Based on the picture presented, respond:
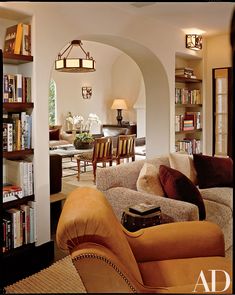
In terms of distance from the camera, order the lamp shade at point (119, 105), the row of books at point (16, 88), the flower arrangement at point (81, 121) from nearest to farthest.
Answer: the row of books at point (16, 88), the flower arrangement at point (81, 121), the lamp shade at point (119, 105)

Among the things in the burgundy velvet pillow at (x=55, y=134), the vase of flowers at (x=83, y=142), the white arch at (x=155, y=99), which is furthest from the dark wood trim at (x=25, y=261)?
the burgundy velvet pillow at (x=55, y=134)

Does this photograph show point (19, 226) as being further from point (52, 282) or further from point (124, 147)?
point (124, 147)

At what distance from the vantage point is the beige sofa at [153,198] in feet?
8.77

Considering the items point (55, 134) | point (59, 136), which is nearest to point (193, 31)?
point (55, 134)

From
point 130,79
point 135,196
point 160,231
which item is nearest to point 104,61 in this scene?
point 130,79

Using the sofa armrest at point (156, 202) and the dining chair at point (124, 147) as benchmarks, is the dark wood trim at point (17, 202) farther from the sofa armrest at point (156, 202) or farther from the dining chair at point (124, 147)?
the dining chair at point (124, 147)

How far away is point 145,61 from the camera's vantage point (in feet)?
15.5

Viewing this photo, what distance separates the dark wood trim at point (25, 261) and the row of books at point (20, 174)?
1.65 feet

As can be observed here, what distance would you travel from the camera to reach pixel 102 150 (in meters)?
6.81

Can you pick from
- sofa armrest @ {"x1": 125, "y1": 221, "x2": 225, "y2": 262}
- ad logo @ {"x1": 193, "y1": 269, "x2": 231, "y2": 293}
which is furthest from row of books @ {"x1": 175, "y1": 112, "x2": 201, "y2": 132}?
ad logo @ {"x1": 193, "y1": 269, "x2": 231, "y2": 293}

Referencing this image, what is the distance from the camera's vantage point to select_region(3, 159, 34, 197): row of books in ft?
9.68

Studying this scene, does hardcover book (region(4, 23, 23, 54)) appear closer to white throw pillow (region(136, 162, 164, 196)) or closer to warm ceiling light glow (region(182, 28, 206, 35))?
white throw pillow (region(136, 162, 164, 196))

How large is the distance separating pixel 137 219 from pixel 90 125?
871 cm

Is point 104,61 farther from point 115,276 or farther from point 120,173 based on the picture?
point 115,276
